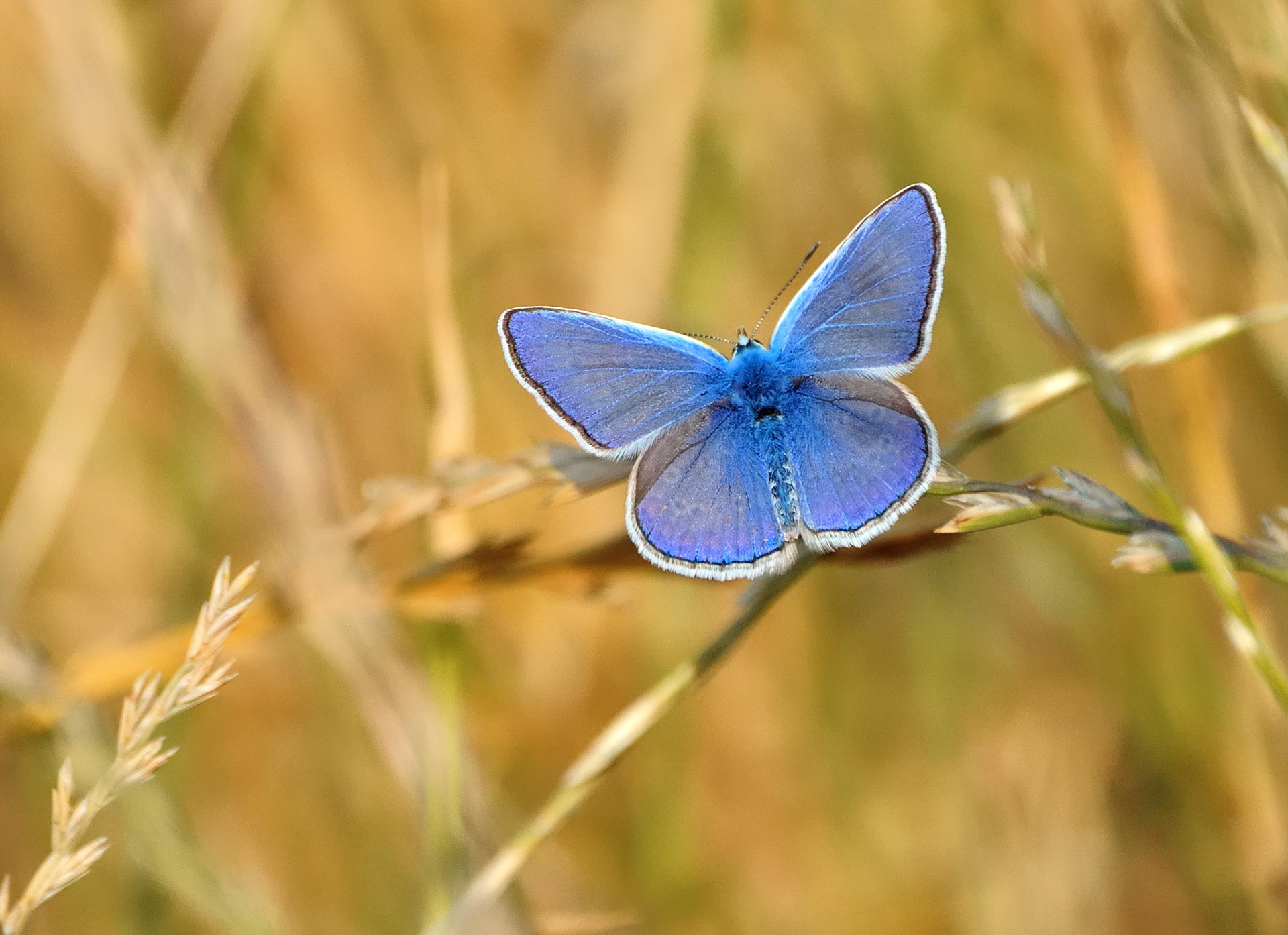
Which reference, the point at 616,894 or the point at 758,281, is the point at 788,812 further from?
the point at 758,281

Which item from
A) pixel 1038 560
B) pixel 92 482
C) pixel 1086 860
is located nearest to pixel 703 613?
pixel 1038 560

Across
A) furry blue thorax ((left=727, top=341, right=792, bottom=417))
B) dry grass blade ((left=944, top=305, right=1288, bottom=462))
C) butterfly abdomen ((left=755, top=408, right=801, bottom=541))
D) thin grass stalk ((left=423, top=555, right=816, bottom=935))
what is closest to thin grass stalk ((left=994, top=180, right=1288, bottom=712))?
dry grass blade ((left=944, top=305, right=1288, bottom=462))

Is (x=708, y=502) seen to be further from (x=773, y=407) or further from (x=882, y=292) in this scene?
(x=882, y=292)

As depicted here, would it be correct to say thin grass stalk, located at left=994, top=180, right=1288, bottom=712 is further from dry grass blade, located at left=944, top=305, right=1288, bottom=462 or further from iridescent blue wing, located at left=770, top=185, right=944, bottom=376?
iridescent blue wing, located at left=770, top=185, right=944, bottom=376

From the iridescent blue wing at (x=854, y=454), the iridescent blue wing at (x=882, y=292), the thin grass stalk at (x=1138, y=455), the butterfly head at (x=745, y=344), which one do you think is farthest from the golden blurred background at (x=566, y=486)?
the butterfly head at (x=745, y=344)

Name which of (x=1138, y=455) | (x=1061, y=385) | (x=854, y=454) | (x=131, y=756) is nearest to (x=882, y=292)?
(x=854, y=454)

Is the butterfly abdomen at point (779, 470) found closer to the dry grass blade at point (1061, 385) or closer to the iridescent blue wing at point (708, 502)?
the iridescent blue wing at point (708, 502)
